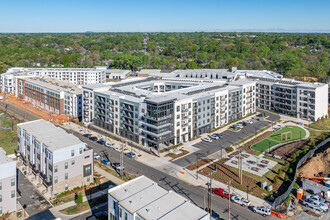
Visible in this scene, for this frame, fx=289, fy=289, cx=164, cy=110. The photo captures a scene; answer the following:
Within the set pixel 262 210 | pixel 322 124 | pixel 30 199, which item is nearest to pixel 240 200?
pixel 262 210

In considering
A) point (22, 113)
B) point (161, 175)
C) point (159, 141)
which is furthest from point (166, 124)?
point (22, 113)

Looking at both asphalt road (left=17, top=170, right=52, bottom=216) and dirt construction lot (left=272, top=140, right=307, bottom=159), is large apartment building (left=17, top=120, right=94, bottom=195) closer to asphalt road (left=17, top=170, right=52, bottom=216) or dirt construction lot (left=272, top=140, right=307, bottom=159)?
asphalt road (left=17, top=170, right=52, bottom=216)

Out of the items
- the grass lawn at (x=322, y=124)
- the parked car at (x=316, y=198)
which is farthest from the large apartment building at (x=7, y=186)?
the grass lawn at (x=322, y=124)

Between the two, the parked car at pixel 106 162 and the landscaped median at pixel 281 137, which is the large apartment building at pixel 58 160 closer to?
the parked car at pixel 106 162

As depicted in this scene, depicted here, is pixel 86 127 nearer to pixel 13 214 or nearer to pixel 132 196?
pixel 13 214

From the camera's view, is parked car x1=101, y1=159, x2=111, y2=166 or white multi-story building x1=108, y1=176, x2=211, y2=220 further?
parked car x1=101, y1=159, x2=111, y2=166

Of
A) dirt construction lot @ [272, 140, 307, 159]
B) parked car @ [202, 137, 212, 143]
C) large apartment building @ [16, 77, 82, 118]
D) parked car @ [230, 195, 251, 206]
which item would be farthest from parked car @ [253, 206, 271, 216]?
large apartment building @ [16, 77, 82, 118]

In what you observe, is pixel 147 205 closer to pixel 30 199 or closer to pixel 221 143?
pixel 30 199
